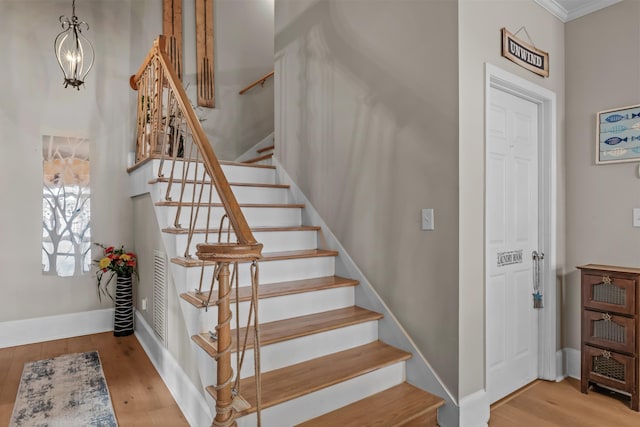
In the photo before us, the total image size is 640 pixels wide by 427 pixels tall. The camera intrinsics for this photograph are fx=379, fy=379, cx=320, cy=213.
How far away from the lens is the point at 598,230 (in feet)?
9.45

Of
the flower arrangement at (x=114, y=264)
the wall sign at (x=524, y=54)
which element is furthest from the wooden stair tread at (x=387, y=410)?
the flower arrangement at (x=114, y=264)

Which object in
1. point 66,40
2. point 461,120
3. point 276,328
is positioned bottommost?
point 276,328

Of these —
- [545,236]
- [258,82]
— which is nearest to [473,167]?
[545,236]

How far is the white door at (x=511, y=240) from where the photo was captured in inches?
99.0

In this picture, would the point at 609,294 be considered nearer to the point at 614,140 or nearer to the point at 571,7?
the point at 614,140

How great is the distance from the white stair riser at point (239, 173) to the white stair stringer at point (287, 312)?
0.33ft

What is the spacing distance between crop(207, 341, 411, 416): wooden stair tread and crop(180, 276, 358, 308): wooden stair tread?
1.43ft

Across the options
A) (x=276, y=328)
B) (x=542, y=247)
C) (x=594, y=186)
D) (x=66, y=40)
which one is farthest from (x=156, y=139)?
(x=594, y=186)

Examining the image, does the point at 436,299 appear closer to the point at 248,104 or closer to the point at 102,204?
the point at 102,204

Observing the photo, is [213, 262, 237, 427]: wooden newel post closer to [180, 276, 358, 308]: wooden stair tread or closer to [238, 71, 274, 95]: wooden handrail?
[180, 276, 358, 308]: wooden stair tread

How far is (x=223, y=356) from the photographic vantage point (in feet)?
5.06

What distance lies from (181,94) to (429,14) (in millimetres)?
1633

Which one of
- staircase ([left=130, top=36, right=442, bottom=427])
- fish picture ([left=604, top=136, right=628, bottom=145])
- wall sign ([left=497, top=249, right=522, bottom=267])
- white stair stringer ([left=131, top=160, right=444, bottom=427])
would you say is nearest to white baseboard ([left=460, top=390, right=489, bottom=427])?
staircase ([left=130, top=36, right=442, bottom=427])

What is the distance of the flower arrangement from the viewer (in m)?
3.57
